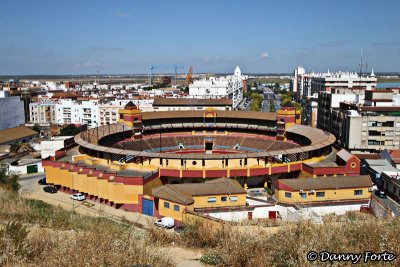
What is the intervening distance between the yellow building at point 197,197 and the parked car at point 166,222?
64cm

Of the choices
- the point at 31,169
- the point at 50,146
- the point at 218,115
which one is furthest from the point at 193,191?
the point at 218,115

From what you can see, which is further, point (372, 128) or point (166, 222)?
point (372, 128)

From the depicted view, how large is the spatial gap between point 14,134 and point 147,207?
49106 mm

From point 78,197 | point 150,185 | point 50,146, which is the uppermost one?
point 50,146

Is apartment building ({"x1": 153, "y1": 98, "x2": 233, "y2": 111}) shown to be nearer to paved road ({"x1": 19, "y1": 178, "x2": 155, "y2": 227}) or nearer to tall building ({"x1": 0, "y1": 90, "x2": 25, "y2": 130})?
tall building ({"x1": 0, "y1": 90, "x2": 25, "y2": 130})

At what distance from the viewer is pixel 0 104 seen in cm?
8262

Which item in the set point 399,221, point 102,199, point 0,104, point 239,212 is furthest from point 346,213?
point 0,104

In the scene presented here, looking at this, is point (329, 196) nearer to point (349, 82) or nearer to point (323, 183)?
point (323, 183)

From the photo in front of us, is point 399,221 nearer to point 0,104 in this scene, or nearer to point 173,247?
point 173,247

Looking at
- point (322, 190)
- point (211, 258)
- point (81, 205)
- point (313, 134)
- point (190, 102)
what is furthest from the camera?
point (190, 102)

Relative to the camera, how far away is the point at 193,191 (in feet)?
110

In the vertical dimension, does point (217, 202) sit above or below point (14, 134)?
below

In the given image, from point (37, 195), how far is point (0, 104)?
165 feet

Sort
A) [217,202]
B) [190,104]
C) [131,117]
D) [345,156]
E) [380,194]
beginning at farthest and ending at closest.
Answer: [190,104] → [131,117] → [345,156] → [380,194] → [217,202]
